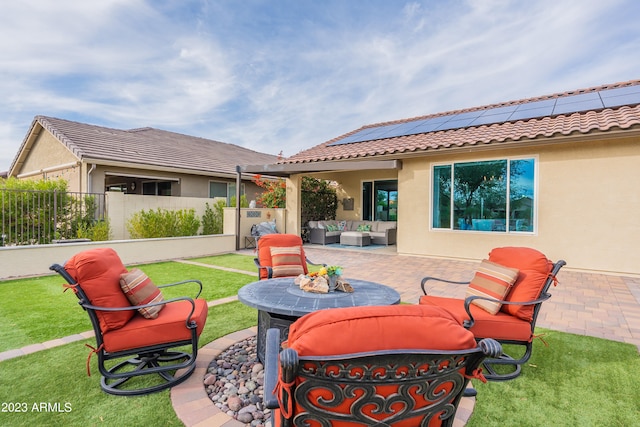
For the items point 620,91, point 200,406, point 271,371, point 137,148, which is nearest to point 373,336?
point 271,371

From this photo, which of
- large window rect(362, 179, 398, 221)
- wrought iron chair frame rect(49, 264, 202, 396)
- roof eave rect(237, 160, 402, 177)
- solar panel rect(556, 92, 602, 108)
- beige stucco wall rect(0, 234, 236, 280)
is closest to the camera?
wrought iron chair frame rect(49, 264, 202, 396)

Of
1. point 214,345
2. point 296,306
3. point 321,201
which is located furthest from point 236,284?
point 321,201

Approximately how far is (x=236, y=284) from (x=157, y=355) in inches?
134

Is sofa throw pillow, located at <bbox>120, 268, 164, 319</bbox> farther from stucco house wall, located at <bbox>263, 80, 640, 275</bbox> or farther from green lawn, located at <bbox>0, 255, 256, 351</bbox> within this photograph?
stucco house wall, located at <bbox>263, 80, 640, 275</bbox>

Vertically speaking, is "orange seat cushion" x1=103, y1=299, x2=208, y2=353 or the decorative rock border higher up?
"orange seat cushion" x1=103, y1=299, x2=208, y2=353

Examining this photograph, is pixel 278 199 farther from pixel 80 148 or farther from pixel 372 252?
pixel 80 148

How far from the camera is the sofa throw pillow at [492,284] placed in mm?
3312

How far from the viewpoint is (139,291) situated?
9.89 feet

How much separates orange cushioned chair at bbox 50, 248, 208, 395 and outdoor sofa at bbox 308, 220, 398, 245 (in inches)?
413

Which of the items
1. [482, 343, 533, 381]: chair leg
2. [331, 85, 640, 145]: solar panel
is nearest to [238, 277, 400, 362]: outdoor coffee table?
[482, 343, 533, 381]: chair leg

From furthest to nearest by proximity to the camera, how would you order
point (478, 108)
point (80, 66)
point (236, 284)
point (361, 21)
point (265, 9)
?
point (478, 108) → point (80, 66) → point (361, 21) → point (265, 9) → point (236, 284)

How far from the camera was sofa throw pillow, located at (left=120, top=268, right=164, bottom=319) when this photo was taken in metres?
2.94

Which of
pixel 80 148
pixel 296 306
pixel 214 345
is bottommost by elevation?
pixel 214 345

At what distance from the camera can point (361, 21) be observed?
35.6 feet
